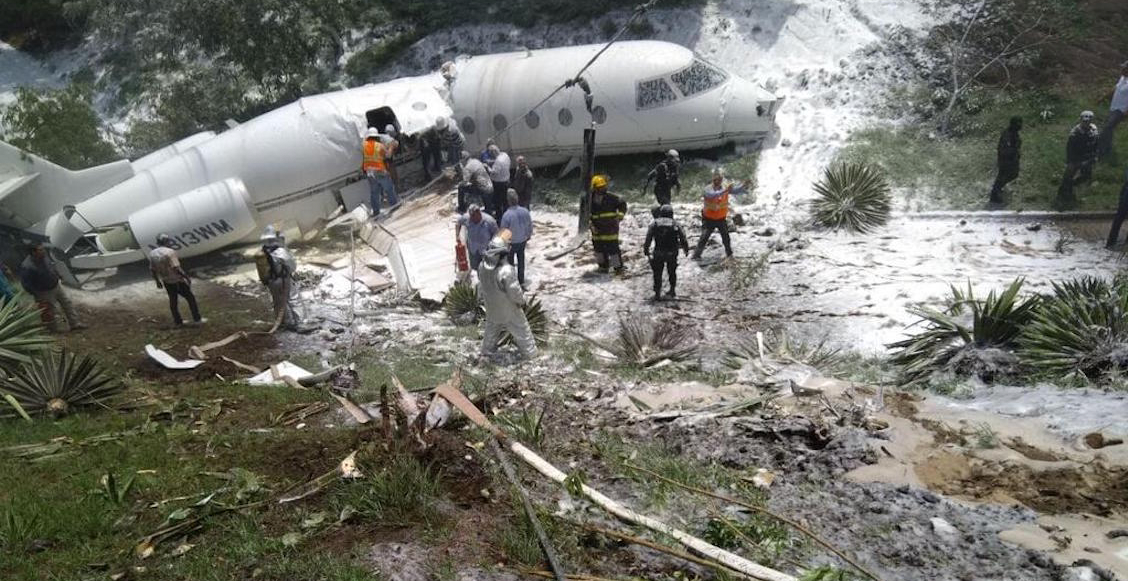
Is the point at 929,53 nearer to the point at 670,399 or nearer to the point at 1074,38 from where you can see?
the point at 1074,38

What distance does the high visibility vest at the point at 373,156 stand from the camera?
15.6m

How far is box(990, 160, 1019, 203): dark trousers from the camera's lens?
1348 cm

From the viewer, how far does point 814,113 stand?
17.3 m

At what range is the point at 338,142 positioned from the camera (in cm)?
1577

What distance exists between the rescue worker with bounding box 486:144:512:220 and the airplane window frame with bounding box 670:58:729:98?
4153mm

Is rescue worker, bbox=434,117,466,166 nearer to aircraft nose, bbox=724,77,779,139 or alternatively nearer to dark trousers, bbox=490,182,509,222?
dark trousers, bbox=490,182,509,222

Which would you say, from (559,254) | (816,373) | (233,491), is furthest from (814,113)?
(233,491)

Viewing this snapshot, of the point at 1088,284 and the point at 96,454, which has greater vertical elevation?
the point at 1088,284

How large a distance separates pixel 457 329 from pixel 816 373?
5.49m

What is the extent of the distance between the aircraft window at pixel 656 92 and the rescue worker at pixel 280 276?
324 inches

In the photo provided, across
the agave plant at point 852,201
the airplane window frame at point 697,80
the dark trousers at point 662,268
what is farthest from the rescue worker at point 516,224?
the airplane window frame at point 697,80

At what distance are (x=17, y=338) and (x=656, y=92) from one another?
12148 millimetres

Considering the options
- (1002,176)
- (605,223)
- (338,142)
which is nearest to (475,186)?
(605,223)

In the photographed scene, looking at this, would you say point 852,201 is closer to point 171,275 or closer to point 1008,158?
point 1008,158
